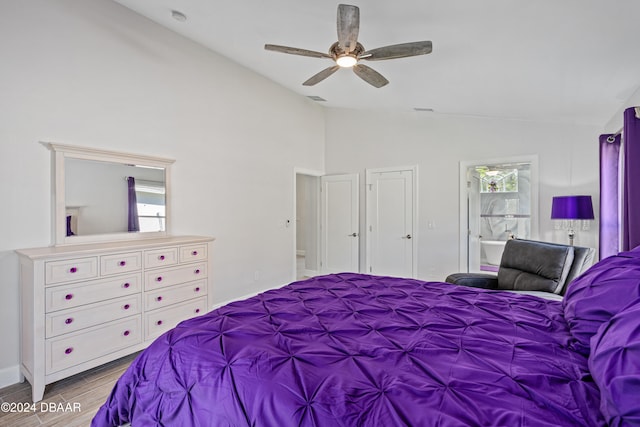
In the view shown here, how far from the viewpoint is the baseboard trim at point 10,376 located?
8.00 ft

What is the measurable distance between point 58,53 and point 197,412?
10.5 feet

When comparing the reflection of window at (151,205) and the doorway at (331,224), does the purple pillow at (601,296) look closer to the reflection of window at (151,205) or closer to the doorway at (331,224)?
the reflection of window at (151,205)

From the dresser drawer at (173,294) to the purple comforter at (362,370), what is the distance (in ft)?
4.65

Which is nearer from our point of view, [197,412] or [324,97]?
[197,412]

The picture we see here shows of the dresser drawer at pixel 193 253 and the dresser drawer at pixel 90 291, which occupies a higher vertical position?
the dresser drawer at pixel 193 253

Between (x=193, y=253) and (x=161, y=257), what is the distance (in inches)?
13.6

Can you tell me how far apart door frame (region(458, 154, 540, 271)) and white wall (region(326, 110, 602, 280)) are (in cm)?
5

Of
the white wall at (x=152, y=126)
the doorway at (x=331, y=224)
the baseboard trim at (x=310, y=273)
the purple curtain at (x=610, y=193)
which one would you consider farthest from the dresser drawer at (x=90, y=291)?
the purple curtain at (x=610, y=193)

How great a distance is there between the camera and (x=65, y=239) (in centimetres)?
278

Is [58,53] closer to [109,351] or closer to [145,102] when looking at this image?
[145,102]

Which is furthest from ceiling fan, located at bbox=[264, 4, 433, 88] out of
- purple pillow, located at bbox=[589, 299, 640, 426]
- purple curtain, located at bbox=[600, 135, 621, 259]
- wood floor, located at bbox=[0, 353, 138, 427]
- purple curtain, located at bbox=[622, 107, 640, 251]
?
wood floor, located at bbox=[0, 353, 138, 427]

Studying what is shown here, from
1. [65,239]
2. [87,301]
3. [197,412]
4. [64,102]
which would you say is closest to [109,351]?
[87,301]

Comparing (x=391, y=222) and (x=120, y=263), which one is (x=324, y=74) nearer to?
(x=120, y=263)

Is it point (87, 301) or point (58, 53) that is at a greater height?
point (58, 53)
